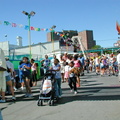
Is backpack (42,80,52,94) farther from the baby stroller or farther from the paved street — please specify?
the paved street

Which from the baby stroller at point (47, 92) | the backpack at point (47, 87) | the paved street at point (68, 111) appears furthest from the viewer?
the backpack at point (47, 87)

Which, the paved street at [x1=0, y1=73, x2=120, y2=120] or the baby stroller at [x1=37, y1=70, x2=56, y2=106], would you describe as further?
the baby stroller at [x1=37, y1=70, x2=56, y2=106]

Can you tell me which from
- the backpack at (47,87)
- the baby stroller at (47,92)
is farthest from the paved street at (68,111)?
the backpack at (47,87)

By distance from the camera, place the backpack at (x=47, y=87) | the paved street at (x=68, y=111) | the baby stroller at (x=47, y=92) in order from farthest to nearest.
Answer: the backpack at (x=47, y=87), the baby stroller at (x=47, y=92), the paved street at (x=68, y=111)

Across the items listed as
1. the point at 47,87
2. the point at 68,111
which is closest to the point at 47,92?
the point at 47,87

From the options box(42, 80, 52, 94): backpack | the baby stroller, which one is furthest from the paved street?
box(42, 80, 52, 94): backpack

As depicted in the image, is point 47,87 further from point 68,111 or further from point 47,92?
point 68,111

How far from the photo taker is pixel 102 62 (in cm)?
1747

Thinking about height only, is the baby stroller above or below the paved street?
above

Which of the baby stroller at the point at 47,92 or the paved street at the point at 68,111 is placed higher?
the baby stroller at the point at 47,92

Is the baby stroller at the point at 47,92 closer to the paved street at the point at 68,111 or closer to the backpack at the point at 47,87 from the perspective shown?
the backpack at the point at 47,87

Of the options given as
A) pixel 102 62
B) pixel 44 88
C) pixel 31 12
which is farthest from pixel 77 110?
pixel 31 12

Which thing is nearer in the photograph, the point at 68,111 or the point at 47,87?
the point at 68,111

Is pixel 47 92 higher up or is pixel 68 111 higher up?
pixel 47 92
